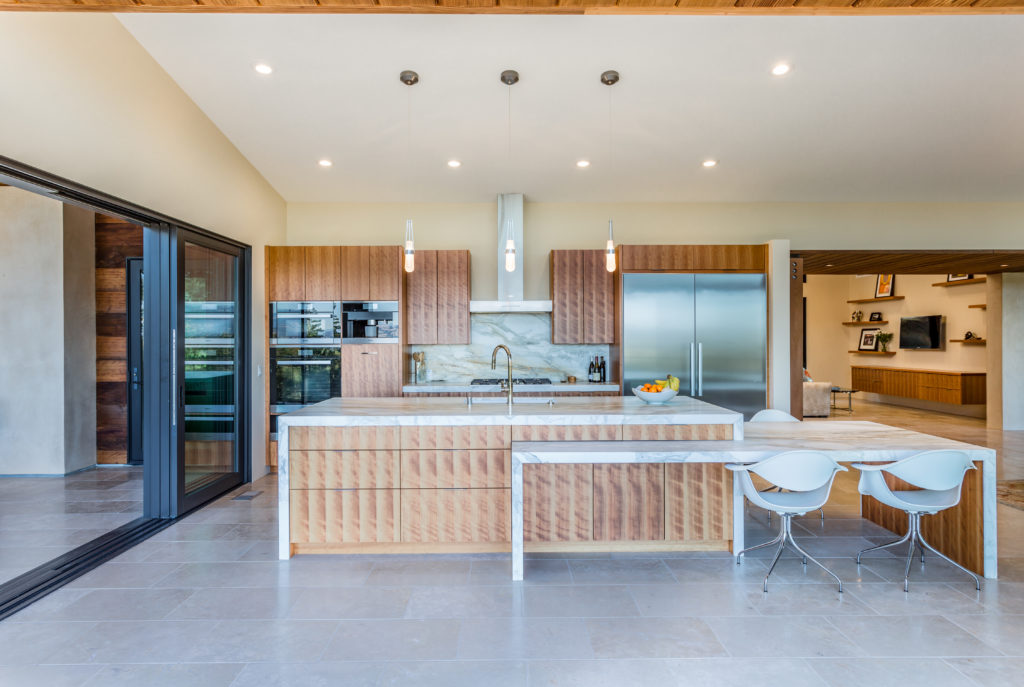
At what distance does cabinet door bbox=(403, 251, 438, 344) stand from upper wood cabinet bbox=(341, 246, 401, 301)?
0.21 m

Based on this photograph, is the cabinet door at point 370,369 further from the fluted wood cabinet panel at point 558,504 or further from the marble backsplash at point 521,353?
the fluted wood cabinet panel at point 558,504

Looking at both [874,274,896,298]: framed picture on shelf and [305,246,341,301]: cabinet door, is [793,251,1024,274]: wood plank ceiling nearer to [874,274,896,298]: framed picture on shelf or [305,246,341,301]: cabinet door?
[874,274,896,298]: framed picture on shelf

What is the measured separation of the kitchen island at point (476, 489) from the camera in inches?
129

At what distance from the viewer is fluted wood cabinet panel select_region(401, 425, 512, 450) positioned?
3291 millimetres

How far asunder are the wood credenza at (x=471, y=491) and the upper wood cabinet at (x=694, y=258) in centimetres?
257

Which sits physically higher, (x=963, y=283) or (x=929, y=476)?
(x=963, y=283)

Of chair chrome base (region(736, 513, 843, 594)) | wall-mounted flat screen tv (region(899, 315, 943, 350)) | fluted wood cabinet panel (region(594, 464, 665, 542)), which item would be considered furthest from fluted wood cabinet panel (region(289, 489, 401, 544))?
wall-mounted flat screen tv (region(899, 315, 943, 350))

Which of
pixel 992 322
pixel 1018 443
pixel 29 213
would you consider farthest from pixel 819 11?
pixel 992 322

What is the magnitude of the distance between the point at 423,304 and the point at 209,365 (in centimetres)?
202

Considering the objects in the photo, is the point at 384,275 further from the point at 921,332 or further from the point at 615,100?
the point at 921,332

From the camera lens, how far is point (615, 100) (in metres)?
3.93

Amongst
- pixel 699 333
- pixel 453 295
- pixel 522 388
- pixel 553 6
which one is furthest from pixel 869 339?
pixel 553 6

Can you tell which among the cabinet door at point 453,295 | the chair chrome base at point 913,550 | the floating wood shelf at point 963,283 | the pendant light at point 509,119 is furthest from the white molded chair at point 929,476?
the floating wood shelf at point 963,283

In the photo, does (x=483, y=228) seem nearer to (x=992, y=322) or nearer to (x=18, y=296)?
(x=18, y=296)
